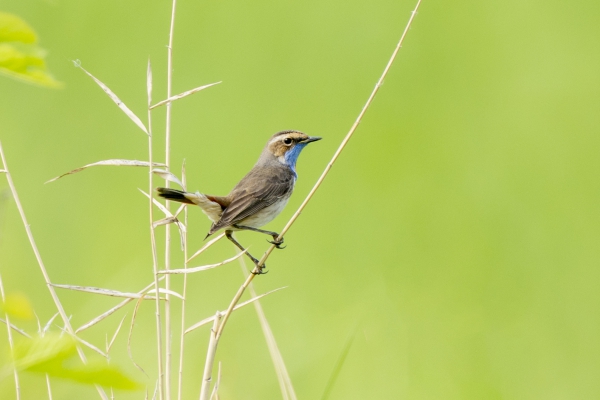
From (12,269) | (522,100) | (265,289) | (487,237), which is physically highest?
(522,100)

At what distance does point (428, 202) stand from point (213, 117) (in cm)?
311

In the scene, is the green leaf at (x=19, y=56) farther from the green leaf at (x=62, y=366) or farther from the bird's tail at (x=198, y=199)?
the bird's tail at (x=198, y=199)

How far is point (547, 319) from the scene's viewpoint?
766 centimetres

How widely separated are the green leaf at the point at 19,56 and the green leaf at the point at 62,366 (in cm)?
44

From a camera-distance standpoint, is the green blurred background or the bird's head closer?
the bird's head

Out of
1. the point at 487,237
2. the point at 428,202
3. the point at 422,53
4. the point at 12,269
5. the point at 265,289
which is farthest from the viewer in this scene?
the point at 422,53

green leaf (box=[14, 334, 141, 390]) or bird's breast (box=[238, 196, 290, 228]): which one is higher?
green leaf (box=[14, 334, 141, 390])

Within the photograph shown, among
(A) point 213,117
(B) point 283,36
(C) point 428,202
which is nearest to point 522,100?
(C) point 428,202

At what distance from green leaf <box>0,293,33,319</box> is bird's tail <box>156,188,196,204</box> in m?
2.68

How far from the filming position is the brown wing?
4770 millimetres

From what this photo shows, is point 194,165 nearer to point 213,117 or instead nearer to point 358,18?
point 213,117

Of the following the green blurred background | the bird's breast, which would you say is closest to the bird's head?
the bird's breast

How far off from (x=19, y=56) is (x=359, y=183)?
8.19 metres

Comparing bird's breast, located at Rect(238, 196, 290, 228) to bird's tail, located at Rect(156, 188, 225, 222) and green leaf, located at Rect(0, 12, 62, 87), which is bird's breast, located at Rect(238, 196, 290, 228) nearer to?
bird's tail, located at Rect(156, 188, 225, 222)
